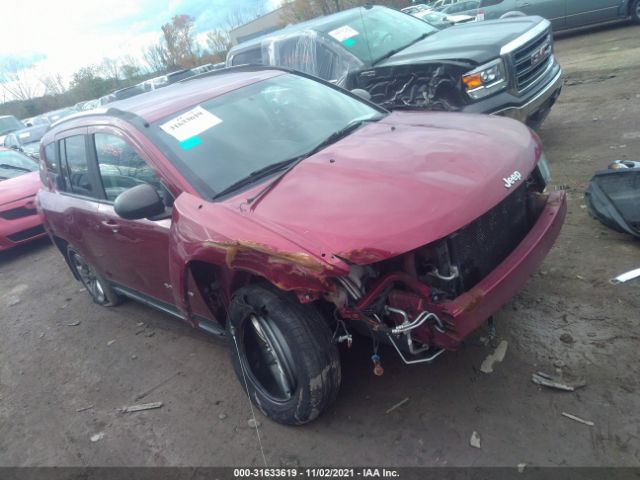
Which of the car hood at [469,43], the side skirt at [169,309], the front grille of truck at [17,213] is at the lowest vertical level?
the side skirt at [169,309]

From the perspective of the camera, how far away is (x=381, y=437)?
265 cm

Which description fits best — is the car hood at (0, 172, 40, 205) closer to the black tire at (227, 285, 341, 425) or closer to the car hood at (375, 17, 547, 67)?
the car hood at (375, 17, 547, 67)

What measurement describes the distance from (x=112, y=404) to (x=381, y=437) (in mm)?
2033

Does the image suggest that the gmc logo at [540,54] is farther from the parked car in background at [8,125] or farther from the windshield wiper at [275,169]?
the parked car in background at [8,125]

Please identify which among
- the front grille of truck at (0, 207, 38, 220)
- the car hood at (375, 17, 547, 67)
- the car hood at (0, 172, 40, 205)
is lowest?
the front grille of truck at (0, 207, 38, 220)

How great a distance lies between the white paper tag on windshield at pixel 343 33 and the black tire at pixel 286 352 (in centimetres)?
467

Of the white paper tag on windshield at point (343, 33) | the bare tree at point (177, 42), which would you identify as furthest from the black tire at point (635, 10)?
the bare tree at point (177, 42)

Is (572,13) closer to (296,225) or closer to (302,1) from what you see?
(296,225)

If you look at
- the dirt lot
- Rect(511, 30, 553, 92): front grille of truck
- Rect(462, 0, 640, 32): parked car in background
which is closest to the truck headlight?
Rect(511, 30, 553, 92): front grille of truck

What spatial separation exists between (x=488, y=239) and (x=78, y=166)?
329cm

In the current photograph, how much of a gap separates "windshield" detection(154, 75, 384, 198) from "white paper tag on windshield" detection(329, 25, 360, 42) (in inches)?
115

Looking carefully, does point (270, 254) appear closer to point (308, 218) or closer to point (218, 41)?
point (308, 218)

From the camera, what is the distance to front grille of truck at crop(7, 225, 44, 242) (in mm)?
7339

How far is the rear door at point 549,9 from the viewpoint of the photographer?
12359mm
